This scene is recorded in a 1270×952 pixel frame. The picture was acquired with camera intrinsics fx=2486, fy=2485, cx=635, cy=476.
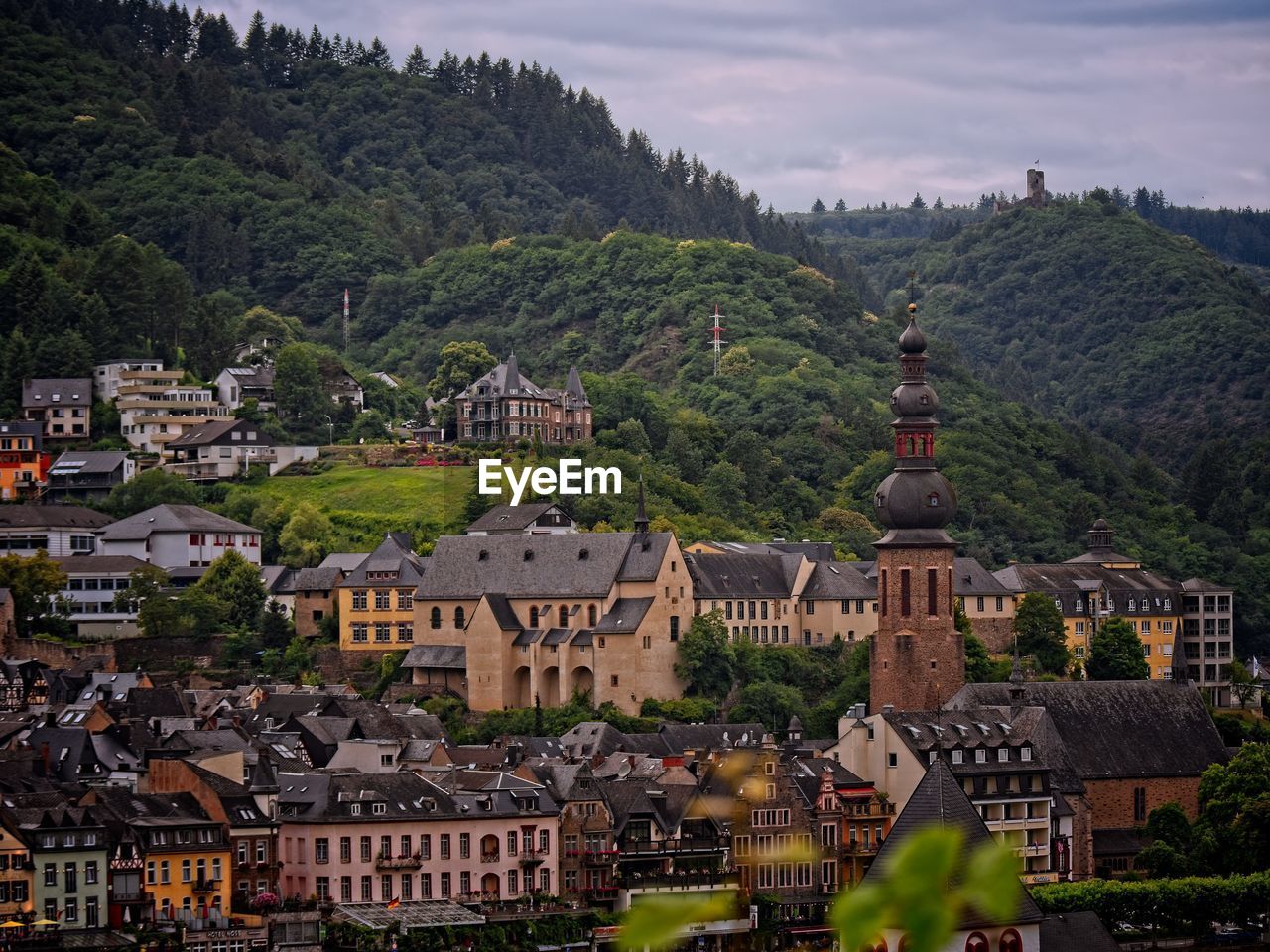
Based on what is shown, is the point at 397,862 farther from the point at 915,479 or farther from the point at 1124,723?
the point at 915,479

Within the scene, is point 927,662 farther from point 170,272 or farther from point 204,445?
point 170,272

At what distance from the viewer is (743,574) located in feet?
310

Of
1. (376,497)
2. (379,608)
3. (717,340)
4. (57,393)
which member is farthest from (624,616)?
(717,340)

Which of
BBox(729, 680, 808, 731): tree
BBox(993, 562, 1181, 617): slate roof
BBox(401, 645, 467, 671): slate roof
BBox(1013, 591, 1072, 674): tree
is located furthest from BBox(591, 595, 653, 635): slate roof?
BBox(993, 562, 1181, 617): slate roof

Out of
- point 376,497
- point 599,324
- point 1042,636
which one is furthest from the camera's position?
point 599,324

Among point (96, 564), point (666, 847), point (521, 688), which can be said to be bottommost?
point (666, 847)

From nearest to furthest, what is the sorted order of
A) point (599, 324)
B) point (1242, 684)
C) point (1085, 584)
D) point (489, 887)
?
point (489, 887) < point (1242, 684) < point (1085, 584) < point (599, 324)

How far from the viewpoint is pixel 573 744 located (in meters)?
81.4

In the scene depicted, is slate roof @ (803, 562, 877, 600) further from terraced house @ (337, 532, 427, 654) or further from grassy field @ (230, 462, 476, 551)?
grassy field @ (230, 462, 476, 551)

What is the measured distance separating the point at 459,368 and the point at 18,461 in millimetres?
25088

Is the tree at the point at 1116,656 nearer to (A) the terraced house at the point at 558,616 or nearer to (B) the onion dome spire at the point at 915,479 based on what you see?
(B) the onion dome spire at the point at 915,479

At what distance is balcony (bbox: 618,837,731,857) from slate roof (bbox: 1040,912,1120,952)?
12008 mm

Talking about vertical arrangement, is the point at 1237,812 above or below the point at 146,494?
below

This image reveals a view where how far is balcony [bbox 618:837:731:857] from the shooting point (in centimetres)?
7000
